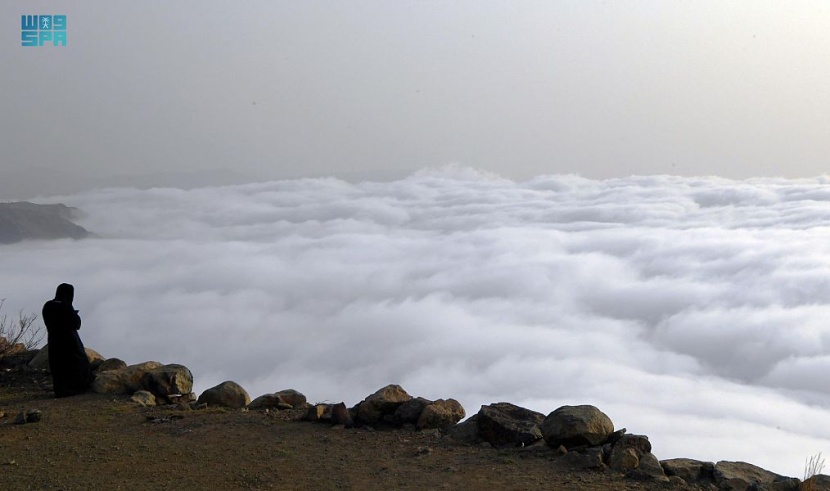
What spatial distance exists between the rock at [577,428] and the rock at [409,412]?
6.25ft

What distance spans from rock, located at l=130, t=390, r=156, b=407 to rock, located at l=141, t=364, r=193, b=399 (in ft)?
0.48

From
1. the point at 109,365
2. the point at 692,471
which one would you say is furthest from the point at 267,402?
the point at 692,471

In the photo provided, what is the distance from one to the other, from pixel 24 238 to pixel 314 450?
122 m

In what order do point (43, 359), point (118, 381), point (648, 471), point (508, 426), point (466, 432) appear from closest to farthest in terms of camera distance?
point (648, 471) → point (508, 426) → point (466, 432) → point (118, 381) → point (43, 359)

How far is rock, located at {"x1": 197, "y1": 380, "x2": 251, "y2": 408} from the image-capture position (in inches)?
423

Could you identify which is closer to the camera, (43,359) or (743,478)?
(743,478)

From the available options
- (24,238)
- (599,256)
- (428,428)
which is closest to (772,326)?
(599,256)

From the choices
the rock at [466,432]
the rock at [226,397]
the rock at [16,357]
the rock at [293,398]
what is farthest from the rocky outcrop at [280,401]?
the rock at [16,357]

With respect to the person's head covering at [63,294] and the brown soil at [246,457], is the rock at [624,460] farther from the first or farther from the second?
the person's head covering at [63,294]

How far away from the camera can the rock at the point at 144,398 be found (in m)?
10.8

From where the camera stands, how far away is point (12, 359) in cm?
1340

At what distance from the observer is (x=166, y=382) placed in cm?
1128

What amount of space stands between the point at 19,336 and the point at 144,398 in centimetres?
529

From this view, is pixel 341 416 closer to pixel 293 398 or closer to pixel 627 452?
pixel 293 398
